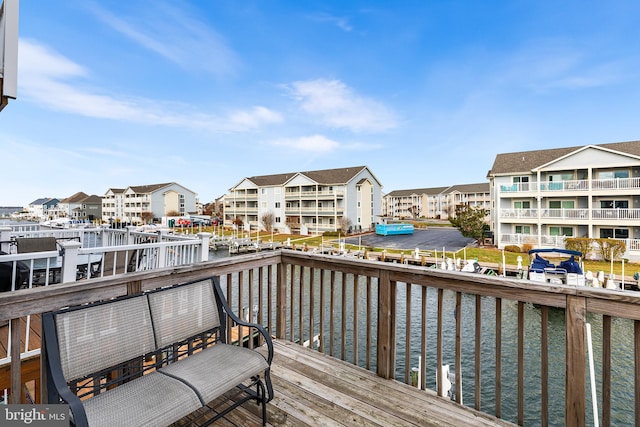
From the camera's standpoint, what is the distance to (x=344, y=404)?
2.31 metres

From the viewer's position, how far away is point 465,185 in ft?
202

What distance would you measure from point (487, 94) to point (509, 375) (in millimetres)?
19106

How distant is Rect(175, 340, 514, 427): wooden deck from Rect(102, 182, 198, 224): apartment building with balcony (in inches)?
2304

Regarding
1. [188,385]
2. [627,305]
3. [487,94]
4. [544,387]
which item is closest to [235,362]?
[188,385]

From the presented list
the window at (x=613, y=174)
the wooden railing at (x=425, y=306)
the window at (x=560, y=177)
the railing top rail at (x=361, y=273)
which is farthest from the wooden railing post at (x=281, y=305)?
the window at (x=613, y=174)

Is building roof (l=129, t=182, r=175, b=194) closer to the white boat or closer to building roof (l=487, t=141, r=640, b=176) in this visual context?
building roof (l=487, t=141, r=640, b=176)

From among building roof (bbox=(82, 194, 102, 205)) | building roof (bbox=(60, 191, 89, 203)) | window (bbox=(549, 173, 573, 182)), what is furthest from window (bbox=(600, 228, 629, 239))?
building roof (bbox=(60, 191, 89, 203))

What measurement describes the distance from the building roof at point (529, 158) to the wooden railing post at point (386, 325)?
25.6 meters

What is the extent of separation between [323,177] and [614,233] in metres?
26.8

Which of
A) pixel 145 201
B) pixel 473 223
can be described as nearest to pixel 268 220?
pixel 473 223

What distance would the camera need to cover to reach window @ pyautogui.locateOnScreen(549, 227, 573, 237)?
820 inches

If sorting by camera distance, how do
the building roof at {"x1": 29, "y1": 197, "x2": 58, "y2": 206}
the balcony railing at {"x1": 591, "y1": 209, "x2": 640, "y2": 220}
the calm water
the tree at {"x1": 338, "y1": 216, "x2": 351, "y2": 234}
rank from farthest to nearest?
the building roof at {"x1": 29, "y1": 197, "x2": 58, "y2": 206}
the tree at {"x1": 338, "y1": 216, "x2": 351, "y2": 234}
the balcony railing at {"x1": 591, "y1": 209, "x2": 640, "y2": 220}
the calm water

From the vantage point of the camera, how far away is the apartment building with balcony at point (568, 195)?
19.2 m

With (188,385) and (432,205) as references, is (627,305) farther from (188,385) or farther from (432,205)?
(432,205)
